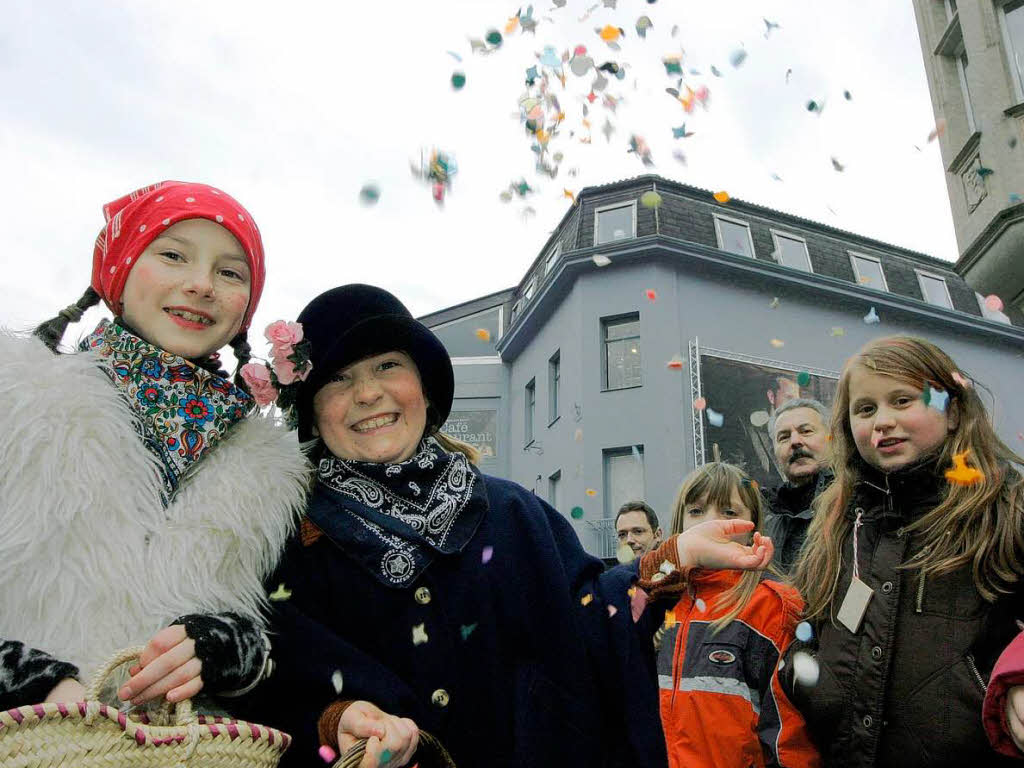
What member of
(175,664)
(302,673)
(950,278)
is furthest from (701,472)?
(950,278)

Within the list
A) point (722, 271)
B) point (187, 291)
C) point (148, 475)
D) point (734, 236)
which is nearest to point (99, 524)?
point (148, 475)

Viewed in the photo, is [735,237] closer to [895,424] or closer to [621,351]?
[621,351]

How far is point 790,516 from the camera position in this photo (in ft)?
11.8

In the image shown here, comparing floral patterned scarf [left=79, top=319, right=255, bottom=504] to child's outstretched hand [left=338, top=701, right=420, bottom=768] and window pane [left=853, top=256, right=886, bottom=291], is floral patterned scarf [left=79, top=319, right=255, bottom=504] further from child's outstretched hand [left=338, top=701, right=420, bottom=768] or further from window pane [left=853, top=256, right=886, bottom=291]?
window pane [left=853, top=256, right=886, bottom=291]

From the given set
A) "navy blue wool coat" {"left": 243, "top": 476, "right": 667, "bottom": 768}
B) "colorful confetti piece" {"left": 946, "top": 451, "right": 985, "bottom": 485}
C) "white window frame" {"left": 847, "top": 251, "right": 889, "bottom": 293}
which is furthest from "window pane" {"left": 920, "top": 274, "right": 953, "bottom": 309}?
"navy blue wool coat" {"left": 243, "top": 476, "right": 667, "bottom": 768}

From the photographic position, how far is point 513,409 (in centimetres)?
1716

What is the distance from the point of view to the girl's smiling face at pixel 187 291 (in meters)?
1.85

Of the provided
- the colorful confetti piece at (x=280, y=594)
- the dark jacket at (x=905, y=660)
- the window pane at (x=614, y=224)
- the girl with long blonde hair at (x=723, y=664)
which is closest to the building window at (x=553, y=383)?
the window pane at (x=614, y=224)

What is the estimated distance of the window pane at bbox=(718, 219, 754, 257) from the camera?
14.8m

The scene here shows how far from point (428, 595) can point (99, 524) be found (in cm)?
71

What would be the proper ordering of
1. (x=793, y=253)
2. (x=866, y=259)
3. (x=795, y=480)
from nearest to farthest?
(x=795, y=480) → (x=793, y=253) → (x=866, y=259)

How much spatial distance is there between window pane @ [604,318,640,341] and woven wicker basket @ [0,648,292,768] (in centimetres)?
1266

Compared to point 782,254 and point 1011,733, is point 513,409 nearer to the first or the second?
point 782,254

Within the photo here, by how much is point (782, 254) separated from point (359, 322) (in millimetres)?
14559
